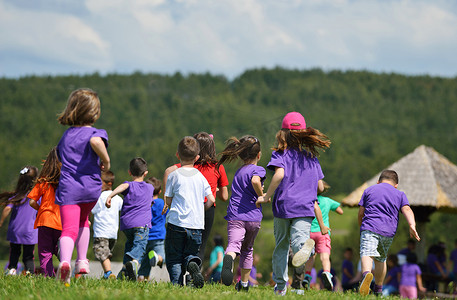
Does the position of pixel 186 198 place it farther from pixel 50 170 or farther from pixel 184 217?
pixel 50 170

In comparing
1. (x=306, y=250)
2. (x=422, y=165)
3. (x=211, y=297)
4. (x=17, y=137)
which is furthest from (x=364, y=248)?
(x=17, y=137)

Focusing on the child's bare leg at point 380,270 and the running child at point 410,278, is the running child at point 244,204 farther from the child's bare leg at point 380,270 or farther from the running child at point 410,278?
the running child at point 410,278

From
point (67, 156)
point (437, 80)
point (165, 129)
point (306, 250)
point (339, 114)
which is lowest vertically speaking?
point (306, 250)

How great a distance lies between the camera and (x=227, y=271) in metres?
6.95

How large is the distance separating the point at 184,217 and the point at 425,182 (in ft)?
32.6

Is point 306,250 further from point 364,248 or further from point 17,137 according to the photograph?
point 17,137

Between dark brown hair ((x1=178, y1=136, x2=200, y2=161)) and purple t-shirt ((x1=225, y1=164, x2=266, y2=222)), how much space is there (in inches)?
30.5

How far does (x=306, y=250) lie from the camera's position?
646 centimetres

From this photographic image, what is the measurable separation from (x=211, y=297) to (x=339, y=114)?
405 ft

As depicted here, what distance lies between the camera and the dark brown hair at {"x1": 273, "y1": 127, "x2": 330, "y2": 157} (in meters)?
7.05

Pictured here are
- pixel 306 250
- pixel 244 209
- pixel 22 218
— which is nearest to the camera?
pixel 306 250

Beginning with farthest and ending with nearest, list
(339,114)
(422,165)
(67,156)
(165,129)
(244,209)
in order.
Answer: (339,114), (165,129), (422,165), (244,209), (67,156)

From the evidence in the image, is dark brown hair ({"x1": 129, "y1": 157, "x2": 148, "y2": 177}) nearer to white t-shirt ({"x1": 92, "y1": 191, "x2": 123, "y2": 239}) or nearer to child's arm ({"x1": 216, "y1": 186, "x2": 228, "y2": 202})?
child's arm ({"x1": 216, "y1": 186, "x2": 228, "y2": 202})

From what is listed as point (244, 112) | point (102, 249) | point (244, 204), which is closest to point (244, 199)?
point (244, 204)
